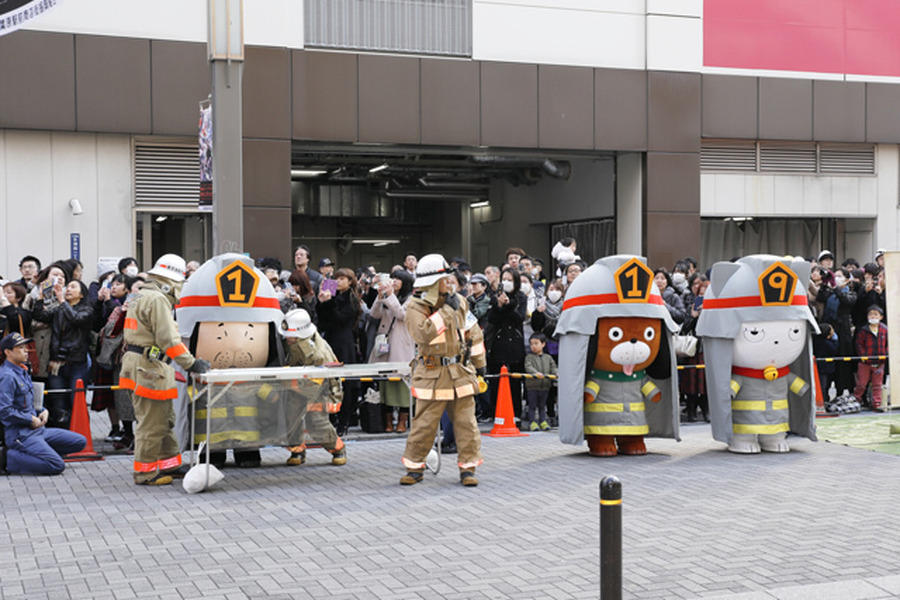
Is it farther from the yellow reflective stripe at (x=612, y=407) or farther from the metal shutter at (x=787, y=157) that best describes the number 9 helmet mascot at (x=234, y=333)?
the metal shutter at (x=787, y=157)

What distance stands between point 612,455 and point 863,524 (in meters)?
3.53

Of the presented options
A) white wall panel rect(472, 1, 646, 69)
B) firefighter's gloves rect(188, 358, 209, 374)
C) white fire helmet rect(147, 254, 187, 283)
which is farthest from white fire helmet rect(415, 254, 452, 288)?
white wall panel rect(472, 1, 646, 69)

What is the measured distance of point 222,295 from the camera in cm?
1027

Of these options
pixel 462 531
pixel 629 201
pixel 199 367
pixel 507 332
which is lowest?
pixel 462 531

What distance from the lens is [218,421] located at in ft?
32.8

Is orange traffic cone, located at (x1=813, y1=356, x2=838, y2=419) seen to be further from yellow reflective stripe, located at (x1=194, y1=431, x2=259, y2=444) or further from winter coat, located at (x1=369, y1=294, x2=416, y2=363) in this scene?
yellow reflective stripe, located at (x1=194, y1=431, x2=259, y2=444)

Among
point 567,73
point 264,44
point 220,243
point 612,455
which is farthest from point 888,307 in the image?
point 264,44

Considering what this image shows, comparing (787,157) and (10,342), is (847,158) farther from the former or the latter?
(10,342)

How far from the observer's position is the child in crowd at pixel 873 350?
15422 millimetres

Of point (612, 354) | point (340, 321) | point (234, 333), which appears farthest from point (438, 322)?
point (340, 321)

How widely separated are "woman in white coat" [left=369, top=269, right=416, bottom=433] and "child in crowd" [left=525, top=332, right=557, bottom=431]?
1545 mm

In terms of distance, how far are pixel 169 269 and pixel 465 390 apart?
2989 mm

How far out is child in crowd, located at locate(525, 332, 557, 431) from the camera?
13.7m

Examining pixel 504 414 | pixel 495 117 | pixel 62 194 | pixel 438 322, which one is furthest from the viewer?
pixel 495 117
